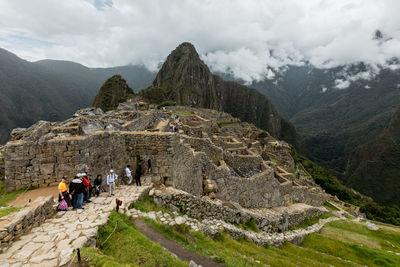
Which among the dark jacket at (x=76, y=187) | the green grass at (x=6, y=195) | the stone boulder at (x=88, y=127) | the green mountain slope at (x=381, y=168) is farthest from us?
the green mountain slope at (x=381, y=168)


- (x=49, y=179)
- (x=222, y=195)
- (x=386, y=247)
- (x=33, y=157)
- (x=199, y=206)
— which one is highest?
(x=33, y=157)

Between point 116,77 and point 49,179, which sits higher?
point 116,77

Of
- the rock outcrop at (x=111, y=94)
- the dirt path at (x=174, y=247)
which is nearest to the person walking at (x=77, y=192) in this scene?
the dirt path at (x=174, y=247)

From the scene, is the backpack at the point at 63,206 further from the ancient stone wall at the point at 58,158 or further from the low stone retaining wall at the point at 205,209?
the low stone retaining wall at the point at 205,209

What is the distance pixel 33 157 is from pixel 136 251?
6.56m

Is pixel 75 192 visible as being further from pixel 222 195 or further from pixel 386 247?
pixel 386 247

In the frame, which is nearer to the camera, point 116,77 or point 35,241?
point 35,241

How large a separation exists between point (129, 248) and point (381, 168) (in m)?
177

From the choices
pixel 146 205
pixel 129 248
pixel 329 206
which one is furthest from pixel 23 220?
pixel 329 206

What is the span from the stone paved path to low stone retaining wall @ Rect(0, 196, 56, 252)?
151 mm

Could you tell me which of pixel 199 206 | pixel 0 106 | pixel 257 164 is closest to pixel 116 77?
pixel 0 106

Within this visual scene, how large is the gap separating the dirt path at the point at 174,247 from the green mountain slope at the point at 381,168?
137 m

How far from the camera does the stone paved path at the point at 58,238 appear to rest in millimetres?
4375

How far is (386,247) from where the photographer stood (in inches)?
641
